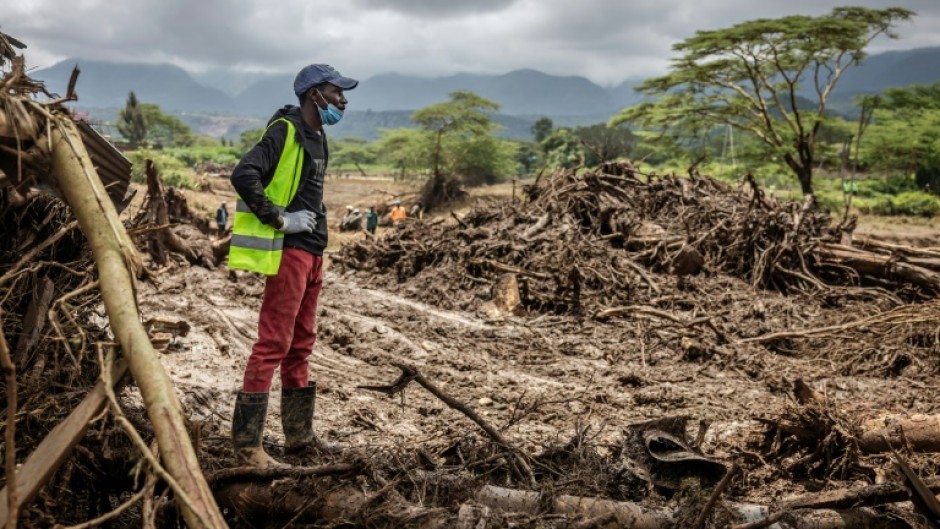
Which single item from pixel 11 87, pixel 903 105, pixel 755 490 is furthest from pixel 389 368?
pixel 903 105

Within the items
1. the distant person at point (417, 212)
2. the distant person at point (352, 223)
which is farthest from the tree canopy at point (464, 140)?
the distant person at point (352, 223)

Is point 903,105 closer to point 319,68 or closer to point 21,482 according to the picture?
point 319,68

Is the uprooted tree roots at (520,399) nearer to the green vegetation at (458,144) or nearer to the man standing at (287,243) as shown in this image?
the man standing at (287,243)

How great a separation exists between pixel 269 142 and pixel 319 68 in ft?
1.74

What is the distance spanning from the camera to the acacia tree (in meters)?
18.5

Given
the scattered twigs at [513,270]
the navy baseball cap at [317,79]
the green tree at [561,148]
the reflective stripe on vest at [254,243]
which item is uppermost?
the green tree at [561,148]

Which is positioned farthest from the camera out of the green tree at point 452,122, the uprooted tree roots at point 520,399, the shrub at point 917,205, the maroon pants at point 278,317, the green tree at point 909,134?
the green tree at point 452,122

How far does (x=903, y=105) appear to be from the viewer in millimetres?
25359

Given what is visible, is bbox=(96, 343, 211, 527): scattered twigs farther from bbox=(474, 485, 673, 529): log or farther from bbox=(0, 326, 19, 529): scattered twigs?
bbox=(474, 485, 673, 529): log

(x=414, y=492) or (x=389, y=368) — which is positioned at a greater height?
(x=414, y=492)

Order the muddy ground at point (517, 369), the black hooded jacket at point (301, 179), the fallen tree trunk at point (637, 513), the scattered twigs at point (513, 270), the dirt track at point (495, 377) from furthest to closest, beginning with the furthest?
the scattered twigs at point (513, 270)
the dirt track at point (495, 377)
the black hooded jacket at point (301, 179)
the muddy ground at point (517, 369)
the fallen tree trunk at point (637, 513)

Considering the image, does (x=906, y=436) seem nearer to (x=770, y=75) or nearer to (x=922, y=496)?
(x=922, y=496)

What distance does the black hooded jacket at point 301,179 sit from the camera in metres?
3.03

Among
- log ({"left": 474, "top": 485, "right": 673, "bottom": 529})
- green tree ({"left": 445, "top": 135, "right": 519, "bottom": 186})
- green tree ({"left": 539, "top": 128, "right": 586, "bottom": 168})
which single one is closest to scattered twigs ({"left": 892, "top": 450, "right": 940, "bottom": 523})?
log ({"left": 474, "top": 485, "right": 673, "bottom": 529})
